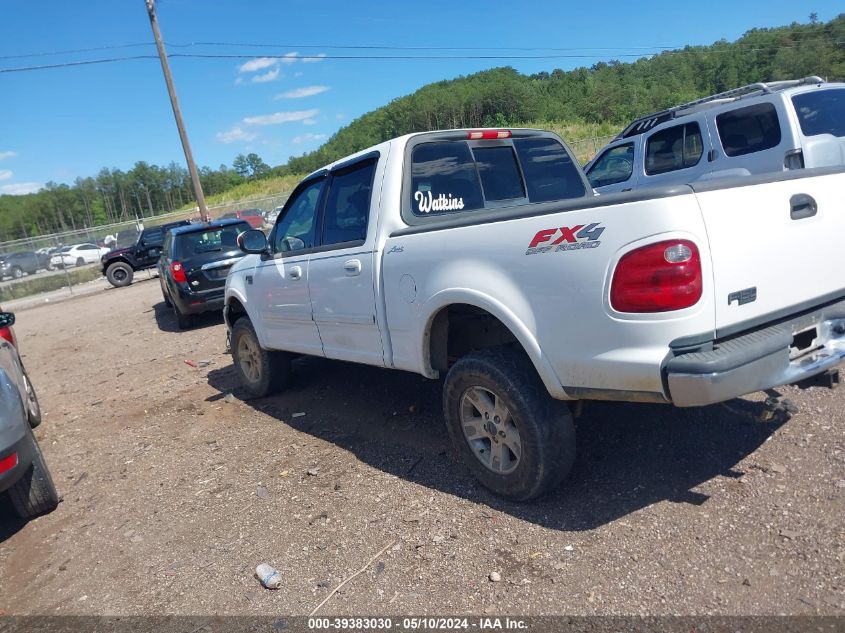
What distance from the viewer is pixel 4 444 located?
3527 mm

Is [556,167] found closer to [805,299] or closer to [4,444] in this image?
[805,299]

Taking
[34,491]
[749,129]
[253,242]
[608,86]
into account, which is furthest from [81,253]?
[608,86]

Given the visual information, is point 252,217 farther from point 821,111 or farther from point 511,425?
point 511,425

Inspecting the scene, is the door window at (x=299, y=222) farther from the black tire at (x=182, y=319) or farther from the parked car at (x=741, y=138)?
the black tire at (x=182, y=319)

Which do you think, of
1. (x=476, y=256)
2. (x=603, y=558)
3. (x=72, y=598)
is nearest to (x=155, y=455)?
(x=72, y=598)

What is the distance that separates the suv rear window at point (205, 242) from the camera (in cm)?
1023

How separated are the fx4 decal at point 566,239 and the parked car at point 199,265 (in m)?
7.93

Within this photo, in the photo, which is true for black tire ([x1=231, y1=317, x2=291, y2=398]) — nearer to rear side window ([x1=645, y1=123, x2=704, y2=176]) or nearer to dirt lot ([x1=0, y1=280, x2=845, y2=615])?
dirt lot ([x1=0, y1=280, x2=845, y2=615])

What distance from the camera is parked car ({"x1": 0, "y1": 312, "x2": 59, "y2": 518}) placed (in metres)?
3.57

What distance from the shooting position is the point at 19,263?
29828 millimetres

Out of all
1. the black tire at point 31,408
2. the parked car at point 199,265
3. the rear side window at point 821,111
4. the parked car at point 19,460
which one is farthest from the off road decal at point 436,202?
the parked car at point 199,265

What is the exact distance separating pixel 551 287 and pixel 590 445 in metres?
1.52

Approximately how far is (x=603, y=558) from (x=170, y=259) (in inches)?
370

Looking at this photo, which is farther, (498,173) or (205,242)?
(205,242)
